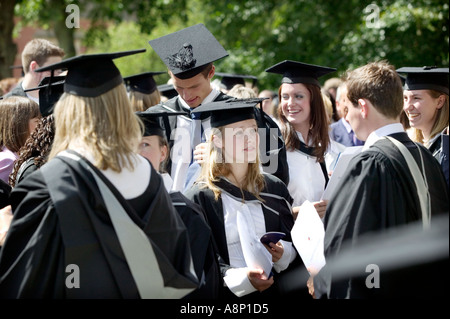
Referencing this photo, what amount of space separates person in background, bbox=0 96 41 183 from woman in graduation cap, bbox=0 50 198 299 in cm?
144

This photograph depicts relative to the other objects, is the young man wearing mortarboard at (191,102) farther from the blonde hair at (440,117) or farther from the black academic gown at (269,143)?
the blonde hair at (440,117)

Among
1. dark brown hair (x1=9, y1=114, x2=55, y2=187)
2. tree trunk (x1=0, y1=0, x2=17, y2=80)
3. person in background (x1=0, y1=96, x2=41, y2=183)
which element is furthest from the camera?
tree trunk (x1=0, y1=0, x2=17, y2=80)

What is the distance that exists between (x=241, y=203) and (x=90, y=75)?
1.45m

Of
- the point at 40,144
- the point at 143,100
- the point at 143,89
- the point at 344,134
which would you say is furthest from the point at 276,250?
the point at 344,134

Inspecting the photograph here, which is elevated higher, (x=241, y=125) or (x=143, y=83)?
(x=143, y=83)

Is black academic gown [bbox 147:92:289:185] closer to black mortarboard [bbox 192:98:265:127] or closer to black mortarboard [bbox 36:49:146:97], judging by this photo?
black mortarboard [bbox 192:98:265:127]

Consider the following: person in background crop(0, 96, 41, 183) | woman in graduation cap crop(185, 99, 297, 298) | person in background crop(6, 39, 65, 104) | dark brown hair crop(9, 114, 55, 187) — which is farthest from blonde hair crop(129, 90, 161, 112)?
dark brown hair crop(9, 114, 55, 187)

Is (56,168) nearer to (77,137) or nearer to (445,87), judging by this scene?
(77,137)

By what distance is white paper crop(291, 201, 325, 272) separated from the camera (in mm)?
3408

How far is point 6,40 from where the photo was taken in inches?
568

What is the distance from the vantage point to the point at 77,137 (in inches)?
104

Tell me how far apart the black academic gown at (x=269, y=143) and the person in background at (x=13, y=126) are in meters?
0.90

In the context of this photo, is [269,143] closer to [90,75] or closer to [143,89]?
[143,89]

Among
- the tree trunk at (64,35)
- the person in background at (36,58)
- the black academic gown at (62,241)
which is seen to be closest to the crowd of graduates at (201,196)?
the black academic gown at (62,241)
